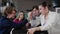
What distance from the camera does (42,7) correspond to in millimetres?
1525

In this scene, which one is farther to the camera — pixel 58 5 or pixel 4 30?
pixel 58 5

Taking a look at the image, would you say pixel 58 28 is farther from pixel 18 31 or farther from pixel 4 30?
pixel 4 30

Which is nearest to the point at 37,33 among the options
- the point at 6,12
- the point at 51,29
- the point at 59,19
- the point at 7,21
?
the point at 51,29

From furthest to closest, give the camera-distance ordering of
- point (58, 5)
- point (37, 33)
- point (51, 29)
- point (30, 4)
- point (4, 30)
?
point (30, 4)
point (58, 5)
point (4, 30)
point (51, 29)
point (37, 33)

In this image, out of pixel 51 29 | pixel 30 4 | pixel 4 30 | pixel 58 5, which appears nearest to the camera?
pixel 51 29

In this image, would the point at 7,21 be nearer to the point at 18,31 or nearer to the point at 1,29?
the point at 1,29

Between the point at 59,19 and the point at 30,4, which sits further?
the point at 30,4

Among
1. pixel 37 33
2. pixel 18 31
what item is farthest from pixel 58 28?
pixel 18 31

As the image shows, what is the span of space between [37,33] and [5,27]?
0.46 metres

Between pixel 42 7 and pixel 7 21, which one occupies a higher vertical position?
pixel 42 7

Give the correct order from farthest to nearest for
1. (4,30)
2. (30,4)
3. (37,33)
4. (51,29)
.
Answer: (30,4) → (4,30) → (51,29) → (37,33)

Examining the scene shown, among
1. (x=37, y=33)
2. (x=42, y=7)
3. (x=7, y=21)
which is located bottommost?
(x=37, y=33)

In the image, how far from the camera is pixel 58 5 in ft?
6.69

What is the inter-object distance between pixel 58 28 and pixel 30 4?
152 cm
